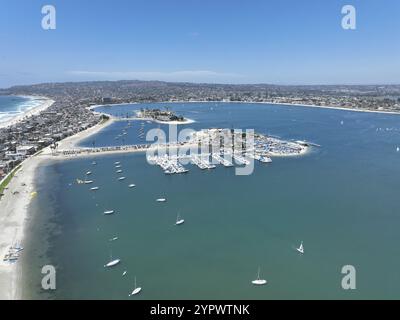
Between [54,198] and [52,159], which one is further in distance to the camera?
[52,159]

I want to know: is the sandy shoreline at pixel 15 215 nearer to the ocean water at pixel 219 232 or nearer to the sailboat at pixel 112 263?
the ocean water at pixel 219 232

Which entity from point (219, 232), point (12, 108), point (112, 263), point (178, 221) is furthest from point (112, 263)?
point (12, 108)

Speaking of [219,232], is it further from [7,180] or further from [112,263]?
[7,180]

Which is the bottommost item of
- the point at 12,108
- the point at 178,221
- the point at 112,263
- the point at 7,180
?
the point at 112,263

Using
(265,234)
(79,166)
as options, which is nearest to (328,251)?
(265,234)

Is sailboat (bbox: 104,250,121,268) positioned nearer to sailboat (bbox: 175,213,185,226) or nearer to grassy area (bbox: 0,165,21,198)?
sailboat (bbox: 175,213,185,226)

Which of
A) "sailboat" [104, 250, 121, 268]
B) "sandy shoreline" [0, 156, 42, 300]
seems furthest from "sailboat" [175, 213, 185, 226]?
"sandy shoreline" [0, 156, 42, 300]

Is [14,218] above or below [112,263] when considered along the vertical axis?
above
